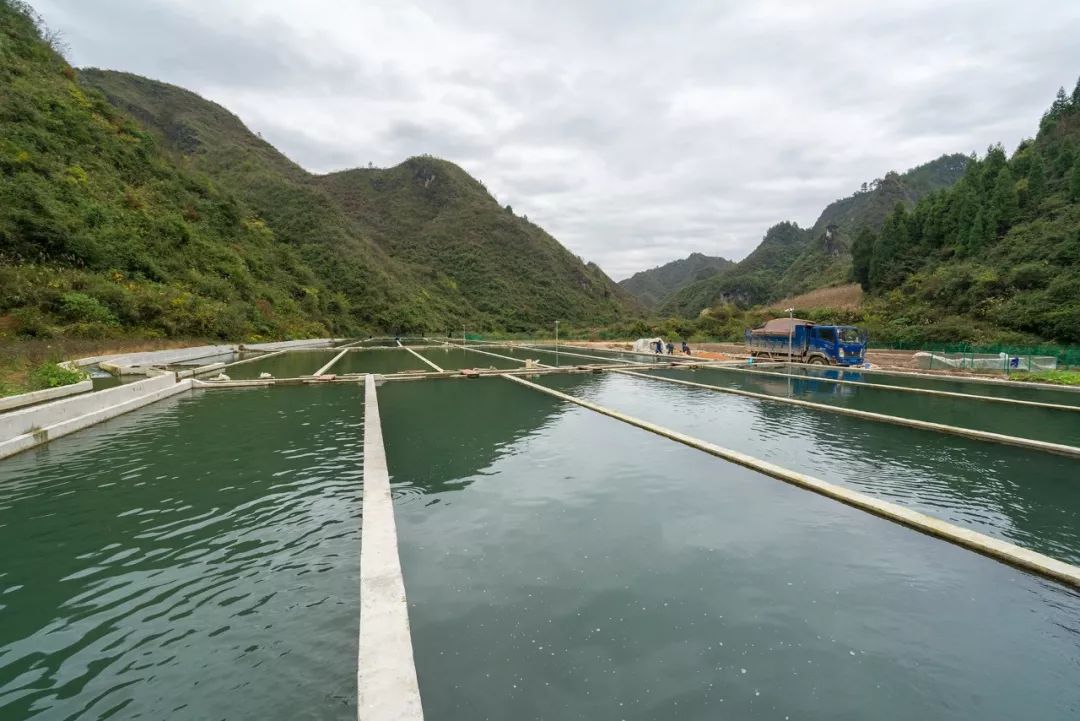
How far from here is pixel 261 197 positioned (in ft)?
268

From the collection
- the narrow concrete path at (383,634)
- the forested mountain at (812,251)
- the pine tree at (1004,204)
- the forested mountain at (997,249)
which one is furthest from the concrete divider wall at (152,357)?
the forested mountain at (812,251)

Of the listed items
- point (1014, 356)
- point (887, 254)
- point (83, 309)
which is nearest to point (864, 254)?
point (887, 254)

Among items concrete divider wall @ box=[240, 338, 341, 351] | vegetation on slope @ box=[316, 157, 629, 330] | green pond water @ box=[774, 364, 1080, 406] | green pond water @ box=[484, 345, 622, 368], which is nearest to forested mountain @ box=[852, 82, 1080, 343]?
green pond water @ box=[774, 364, 1080, 406]

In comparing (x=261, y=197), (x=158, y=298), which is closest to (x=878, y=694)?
(x=158, y=298)

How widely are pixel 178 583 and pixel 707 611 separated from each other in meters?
4.83

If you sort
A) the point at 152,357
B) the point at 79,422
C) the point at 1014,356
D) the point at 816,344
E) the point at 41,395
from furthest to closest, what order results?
the point at 816,344, the point at 152,357, the point at 1014,356, the point at 41,395, the point at 79,422

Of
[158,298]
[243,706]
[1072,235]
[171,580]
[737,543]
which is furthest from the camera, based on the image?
[1072,235]

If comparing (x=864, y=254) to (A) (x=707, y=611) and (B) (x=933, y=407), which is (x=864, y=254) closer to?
(B) (x=933, y=407)

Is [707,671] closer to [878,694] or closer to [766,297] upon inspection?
[878,694]

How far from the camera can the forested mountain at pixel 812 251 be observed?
97.0m

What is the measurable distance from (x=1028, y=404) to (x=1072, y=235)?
33540 mm

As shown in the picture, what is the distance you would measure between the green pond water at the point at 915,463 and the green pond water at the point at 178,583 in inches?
297

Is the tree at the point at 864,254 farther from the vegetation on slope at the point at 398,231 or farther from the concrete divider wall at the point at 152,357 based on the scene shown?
the concrete divider wall at the point at 152,357

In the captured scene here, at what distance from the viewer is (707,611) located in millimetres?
4180
